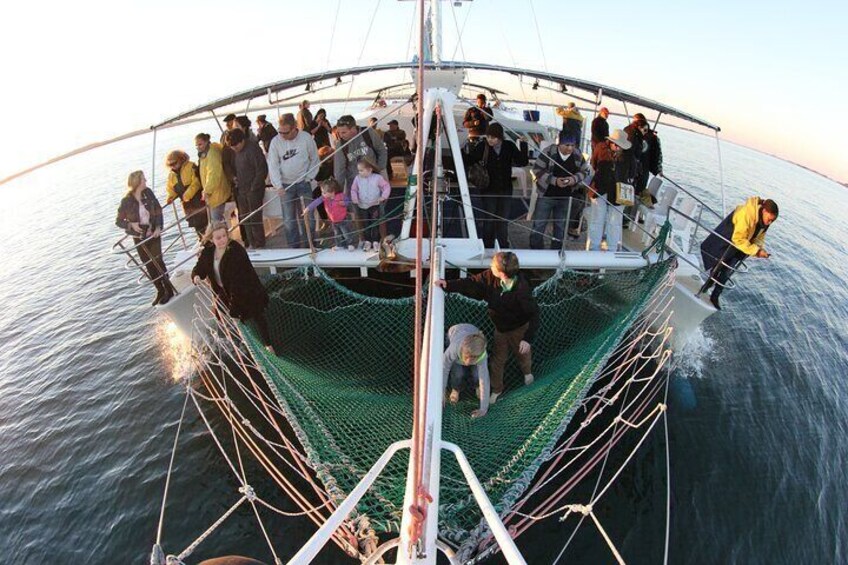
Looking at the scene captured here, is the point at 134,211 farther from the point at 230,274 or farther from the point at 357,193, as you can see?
the point at 357,193

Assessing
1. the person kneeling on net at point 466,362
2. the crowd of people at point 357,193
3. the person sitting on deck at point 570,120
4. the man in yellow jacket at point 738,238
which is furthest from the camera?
the person sitting on deck at point 570,120

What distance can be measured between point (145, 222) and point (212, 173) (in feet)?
3.55

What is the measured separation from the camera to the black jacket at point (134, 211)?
18.7 feet

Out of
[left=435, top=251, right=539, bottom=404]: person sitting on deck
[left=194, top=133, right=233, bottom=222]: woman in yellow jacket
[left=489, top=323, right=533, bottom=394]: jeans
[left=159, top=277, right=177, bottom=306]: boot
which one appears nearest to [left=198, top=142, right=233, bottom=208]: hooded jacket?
[left=194, top=133, right=233, bottom=222]: woman in yellow jacket

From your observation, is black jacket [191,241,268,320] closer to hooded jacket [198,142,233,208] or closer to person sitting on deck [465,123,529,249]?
hooded jacket [198,142,233,208]

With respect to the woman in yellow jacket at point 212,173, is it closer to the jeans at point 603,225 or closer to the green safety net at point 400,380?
the green safety net at point 400,380

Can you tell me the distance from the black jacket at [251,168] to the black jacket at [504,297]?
12.1ft

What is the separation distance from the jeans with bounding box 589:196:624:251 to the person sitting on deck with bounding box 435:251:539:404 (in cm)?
275

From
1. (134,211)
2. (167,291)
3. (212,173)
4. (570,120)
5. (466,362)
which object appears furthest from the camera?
(570,120)

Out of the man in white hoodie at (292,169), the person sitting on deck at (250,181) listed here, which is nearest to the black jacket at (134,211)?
the person sitting on deck at (250,181)

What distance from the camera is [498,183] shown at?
6.58 metres

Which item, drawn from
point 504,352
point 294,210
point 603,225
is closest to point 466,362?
point 504,352

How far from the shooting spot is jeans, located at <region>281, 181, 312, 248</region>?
630 cm

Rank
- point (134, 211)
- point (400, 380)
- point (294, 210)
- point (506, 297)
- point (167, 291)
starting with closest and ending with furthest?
point (506, 297)
point (400, 380)
point (134, 211)
point (167, 291)
point (294, 210)
